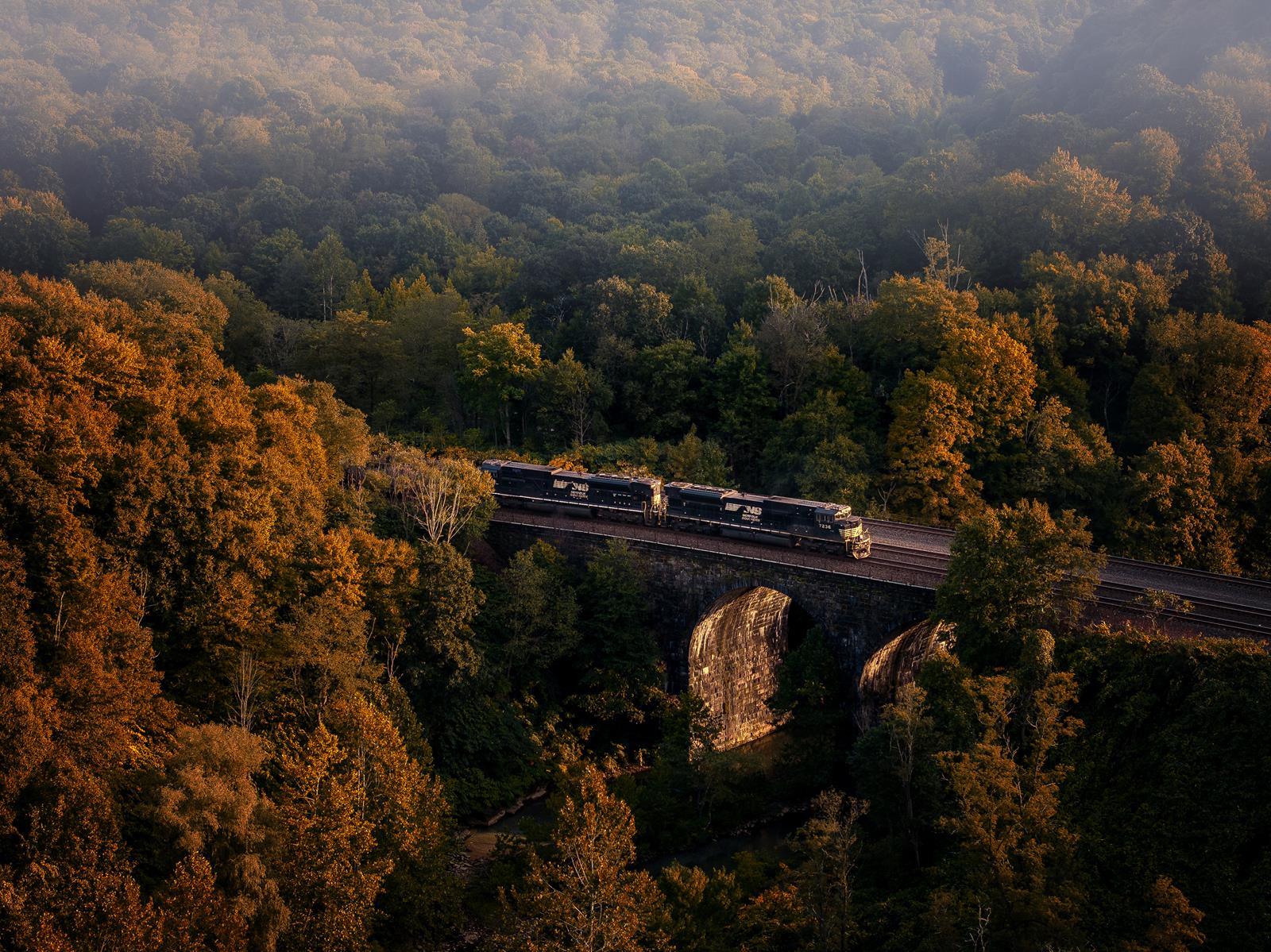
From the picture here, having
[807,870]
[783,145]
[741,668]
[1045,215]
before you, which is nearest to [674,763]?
[741,668]

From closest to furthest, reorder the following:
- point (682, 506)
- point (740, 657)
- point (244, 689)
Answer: point (244, 689), point (740, 657), point (682, 506)

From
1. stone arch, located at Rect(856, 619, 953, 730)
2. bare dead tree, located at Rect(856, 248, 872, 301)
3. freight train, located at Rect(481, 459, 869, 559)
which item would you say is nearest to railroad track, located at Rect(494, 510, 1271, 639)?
freight train, located at Rect(481, 459, 869, 559)

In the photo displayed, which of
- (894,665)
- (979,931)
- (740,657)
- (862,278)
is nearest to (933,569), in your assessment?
(894,665)

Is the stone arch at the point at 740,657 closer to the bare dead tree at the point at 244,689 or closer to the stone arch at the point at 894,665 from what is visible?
the stone arch at the point at 894,665

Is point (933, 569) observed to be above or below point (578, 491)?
below

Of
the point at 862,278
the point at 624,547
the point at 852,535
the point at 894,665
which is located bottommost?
the point at 894,665

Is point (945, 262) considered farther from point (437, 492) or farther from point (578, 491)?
point (437, 492)

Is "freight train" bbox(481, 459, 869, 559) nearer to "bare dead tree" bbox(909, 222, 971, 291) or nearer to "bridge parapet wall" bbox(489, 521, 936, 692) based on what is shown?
"bridge parapet wall" bbox(489, 521, 936, 692)
